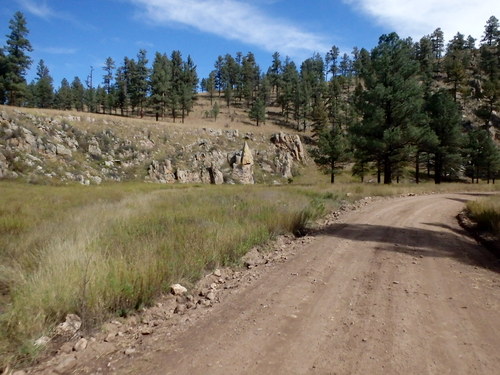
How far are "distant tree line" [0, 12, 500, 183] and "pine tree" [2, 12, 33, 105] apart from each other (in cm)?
17

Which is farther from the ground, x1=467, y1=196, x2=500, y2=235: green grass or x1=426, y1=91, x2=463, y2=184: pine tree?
x1=426, y1=91, x2=463, y2=184: pine tree

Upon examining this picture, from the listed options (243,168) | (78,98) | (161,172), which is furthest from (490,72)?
(78,98)

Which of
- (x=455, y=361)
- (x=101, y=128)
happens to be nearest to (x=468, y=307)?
(x=455, y=361)

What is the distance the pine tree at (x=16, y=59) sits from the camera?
5606cm

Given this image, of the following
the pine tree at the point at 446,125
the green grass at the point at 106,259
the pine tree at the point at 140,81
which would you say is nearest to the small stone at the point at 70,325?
the green grass at the point at 106,259

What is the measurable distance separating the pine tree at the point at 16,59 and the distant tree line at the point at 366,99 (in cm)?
17

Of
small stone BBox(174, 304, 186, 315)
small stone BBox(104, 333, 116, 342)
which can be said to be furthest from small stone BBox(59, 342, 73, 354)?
small stone BBox(174, 304, 186, 315)

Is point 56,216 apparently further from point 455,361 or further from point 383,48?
point 383,48

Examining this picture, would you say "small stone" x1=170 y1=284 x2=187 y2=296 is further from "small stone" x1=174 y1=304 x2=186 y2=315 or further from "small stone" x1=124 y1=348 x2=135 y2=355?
"small stone" x1=124 y1=348 x2=135 y2=355

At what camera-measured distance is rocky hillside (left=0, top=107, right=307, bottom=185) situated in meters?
35.7

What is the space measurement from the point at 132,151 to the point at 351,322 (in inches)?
1867

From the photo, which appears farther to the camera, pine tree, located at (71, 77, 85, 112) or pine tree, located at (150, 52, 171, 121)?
pine tree, located at (71, 77, 85, 112)

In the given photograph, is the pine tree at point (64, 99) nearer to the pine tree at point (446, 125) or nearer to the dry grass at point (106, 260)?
the pine tree at point (446, 125)

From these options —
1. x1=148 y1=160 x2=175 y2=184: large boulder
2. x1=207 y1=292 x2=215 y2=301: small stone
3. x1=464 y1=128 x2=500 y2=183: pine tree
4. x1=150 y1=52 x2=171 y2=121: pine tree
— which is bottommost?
x1=207 y1=292 x2=215 y2=301: small stone
